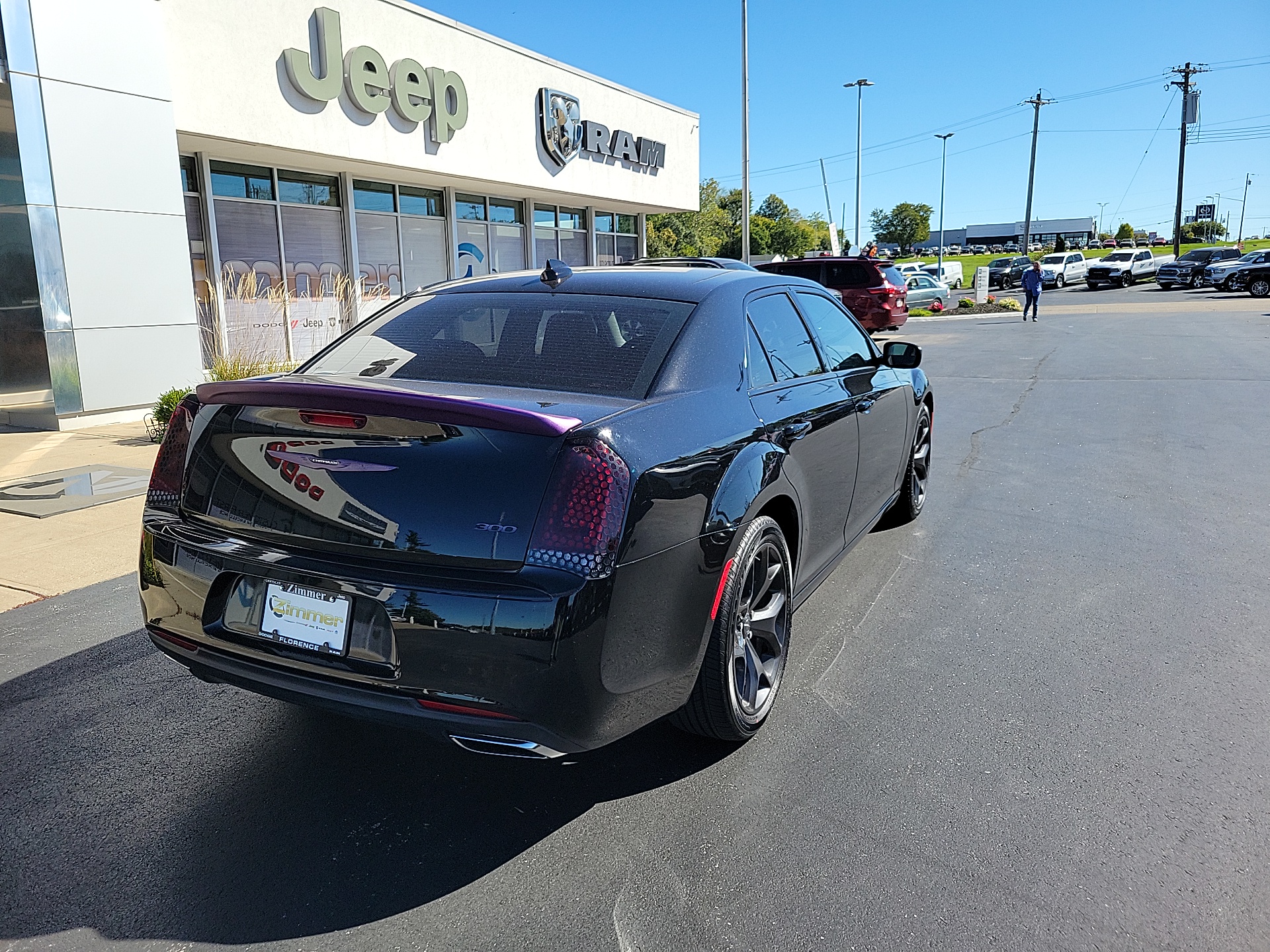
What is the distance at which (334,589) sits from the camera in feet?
8.32

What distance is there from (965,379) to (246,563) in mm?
13021

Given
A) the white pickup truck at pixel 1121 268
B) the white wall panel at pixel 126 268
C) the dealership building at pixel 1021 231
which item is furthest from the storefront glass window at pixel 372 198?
the dealership building at pixel 1021 231

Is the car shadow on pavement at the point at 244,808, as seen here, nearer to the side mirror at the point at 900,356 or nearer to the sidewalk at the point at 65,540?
the sidewalk at the point at 65,540

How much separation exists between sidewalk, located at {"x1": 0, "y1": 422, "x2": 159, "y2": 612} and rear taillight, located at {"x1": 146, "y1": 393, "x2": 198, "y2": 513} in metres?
2.40

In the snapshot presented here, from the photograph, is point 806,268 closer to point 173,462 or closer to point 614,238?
point 614,238

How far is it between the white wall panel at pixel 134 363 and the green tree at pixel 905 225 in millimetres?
110534

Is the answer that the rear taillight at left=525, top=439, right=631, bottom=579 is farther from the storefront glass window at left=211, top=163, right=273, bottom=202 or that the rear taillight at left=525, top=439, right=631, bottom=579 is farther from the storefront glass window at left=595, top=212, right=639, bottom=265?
the storefront glass window at left=595, top=212, right=639, bottom=265

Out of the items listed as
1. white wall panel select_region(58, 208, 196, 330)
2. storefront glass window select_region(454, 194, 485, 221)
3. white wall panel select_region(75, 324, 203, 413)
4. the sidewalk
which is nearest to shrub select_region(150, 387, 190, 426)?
the sidewalk

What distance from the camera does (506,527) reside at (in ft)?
7.91

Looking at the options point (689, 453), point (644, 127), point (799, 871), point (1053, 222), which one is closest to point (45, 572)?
point (689, 453)

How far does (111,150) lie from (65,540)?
21.4ft

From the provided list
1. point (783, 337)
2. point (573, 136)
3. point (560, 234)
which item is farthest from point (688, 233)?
point (783, 337)

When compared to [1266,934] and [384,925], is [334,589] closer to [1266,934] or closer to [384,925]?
[384,925]

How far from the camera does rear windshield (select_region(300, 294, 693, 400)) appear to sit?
3.09 metres
